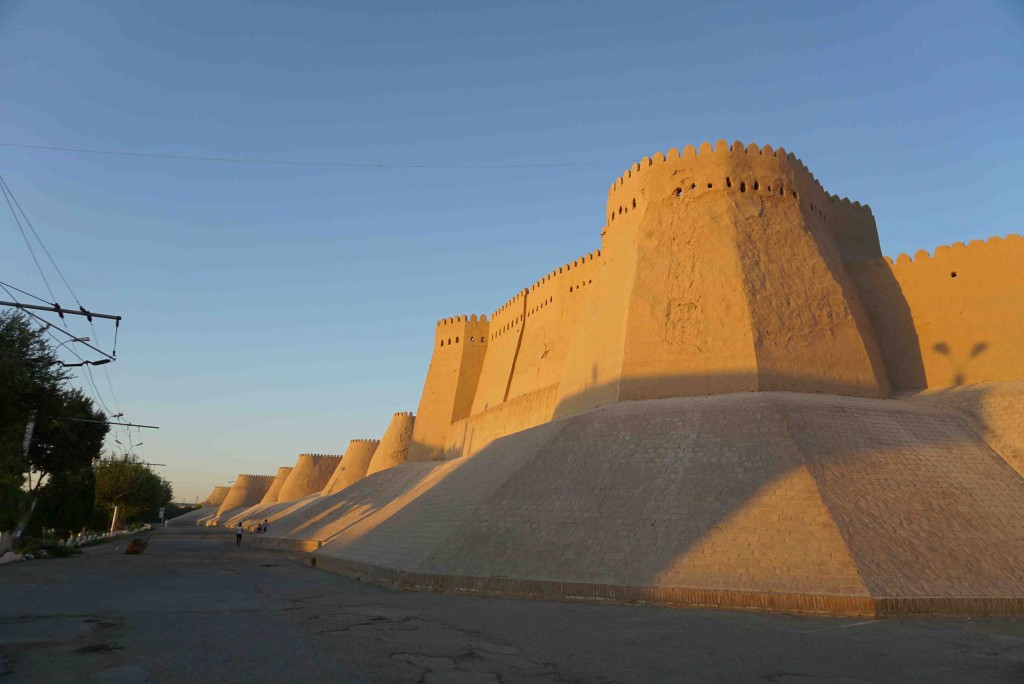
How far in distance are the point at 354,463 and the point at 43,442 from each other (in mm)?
25124

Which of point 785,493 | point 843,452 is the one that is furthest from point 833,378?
point 785,493

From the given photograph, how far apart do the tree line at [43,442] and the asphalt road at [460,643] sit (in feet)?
21.8

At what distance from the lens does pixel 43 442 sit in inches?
1069

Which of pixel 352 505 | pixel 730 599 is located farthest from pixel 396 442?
pixel 730 599

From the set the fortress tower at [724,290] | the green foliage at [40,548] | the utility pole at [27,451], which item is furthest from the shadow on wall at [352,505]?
the fortress tower at [724,290]

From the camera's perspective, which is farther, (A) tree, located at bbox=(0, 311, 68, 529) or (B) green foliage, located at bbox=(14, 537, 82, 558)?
(B) green foliage, located at bbox=(14, 537, 82, 558)

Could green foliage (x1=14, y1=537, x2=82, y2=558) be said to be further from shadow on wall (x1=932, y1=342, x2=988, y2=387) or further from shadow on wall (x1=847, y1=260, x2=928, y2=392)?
shadow on wall (x1=932, y1=342, x2=988, y2=387)

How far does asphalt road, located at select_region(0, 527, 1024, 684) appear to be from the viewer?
22.5 ft

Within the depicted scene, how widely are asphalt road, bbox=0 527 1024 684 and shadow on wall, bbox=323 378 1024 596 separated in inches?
39.3

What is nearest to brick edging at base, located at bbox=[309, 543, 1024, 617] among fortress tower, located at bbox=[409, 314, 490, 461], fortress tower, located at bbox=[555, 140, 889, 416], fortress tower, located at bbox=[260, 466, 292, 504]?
fortress tower, located at bbox=[555, 140, 889, 416]

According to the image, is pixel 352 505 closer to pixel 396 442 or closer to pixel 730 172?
pixel 396 442

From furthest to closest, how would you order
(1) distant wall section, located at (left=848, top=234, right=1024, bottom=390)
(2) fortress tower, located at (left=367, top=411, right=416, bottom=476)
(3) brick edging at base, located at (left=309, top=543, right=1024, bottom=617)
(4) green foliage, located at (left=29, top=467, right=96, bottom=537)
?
1. (2) fortress tower, located at (left=367, top=411, right=416, bottom=476)
2. (4) green foliage, located at (left=29, top=467, right=96, bottom=537)
3. (1) distant wall section, located at (left=848, top=234, right=1024, bottom=390)
4. (3) brick edging at base, located at (left=309, top=543, right=1024, bottom=617)

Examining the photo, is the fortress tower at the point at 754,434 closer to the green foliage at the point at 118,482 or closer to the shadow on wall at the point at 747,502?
the shadow on wall at the point at 747,502

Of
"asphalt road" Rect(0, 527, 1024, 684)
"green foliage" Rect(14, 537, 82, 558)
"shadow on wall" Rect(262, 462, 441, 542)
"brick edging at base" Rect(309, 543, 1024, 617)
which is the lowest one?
"green foliage" Rect(14, 537, 82, 558)
